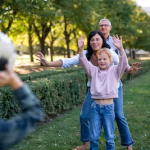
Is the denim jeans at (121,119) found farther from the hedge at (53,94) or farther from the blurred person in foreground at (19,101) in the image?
the blurred person in foreground at (19,101)

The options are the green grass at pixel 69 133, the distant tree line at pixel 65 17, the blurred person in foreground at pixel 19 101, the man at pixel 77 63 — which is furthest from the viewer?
the distant tree line at pixel 65 17

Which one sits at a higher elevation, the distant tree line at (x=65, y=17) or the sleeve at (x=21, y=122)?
the distant tree line at (x=65, y=17)

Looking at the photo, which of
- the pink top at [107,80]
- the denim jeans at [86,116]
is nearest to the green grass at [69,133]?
the denim jeans at [86,116]

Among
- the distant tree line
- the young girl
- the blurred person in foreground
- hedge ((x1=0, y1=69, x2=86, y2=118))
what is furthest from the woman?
the distant tree line

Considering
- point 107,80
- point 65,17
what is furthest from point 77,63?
point 65,17

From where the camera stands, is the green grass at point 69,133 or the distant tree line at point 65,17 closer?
the green grass at point 69,133

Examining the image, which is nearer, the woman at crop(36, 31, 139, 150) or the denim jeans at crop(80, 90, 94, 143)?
the woman at crop(36, 31, 139, 150)

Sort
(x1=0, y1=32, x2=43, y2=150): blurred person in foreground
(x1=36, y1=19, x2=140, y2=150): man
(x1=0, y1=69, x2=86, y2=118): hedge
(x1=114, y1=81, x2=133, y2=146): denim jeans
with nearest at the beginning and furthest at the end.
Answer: (x1=0, y1=32, x2=43, y2=150): blurred person in foreground < (x1=36, y1=19, x2=140, y2=150): man < (x1=114, y1=81, x2=133, y2=146): denim jeans < (x1=0, y1=69, x2=86, y2=118): hedge

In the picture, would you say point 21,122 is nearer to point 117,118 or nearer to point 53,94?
point 117,118

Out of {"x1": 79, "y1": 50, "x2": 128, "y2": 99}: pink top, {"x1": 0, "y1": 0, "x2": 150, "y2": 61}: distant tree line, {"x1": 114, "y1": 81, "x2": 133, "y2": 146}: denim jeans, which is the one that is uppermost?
{"x1": 0, "y1": 0, "x2": 150, "y2": 61}: distant tree line

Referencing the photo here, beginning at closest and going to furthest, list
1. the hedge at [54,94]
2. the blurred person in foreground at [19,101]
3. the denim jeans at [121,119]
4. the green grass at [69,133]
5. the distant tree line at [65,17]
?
the blurred person in foreground at [19,101] → the denim jeans at [121,119] → the green grass at [69,133] → the hedge at [54,94] → the distant tree line at [65,17]

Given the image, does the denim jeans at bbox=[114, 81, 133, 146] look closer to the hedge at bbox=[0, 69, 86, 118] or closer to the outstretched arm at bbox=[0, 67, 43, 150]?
the hedge at bbox=[0, 69, 86, 118]

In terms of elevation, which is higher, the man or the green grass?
the man

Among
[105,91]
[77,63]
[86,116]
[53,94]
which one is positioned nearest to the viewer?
[105,91]
